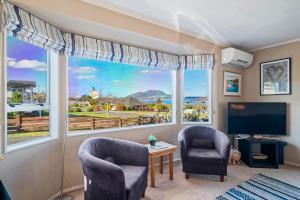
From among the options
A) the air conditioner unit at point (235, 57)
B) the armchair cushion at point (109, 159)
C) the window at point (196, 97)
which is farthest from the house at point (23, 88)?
the air conditioner unit at point (235, 57)

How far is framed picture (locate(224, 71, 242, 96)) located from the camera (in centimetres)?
386

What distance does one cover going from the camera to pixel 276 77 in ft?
12.0

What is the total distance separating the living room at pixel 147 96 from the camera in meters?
1.95

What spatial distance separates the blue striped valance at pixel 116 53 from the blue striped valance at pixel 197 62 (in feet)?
0.47

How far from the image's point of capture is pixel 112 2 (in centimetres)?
218

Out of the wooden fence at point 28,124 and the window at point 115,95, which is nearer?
the wooden fence at point 28,124

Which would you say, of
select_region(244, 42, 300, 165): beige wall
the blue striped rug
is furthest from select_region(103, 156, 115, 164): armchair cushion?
select_region(244, 42, 300, 165): beige wall

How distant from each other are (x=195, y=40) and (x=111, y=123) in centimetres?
208

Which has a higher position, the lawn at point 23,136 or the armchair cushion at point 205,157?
the lawn at point 23,136

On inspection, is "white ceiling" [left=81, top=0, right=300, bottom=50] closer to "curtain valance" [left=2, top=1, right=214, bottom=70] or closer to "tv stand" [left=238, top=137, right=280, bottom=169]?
"curtain valance" [left=2, top=1, right=214, bottom=70]

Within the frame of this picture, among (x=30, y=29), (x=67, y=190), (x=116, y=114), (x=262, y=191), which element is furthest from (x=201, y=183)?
(x=30, y=29)

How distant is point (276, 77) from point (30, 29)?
4.21 metres

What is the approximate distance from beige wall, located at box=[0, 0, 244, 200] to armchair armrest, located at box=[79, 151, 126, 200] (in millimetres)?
676

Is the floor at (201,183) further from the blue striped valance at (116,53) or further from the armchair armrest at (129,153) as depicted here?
the blue striped valance at (116,53)
